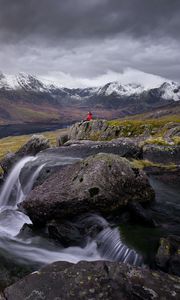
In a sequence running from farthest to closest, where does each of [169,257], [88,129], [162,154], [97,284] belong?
[88,129], [162,154], [169,257], [97,284]

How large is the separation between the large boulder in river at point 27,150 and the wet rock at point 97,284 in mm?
36523

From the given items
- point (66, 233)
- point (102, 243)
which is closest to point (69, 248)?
point (66, 233)

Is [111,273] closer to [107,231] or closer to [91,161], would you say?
[107,231]

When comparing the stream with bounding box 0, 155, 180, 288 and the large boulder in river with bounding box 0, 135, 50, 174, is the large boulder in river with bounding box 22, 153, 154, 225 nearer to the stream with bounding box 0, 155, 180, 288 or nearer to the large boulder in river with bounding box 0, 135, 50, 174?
the stream with bounding box 0, 155, 180, 288

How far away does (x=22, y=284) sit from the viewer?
13773mm

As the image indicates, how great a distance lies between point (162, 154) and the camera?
1777 inches

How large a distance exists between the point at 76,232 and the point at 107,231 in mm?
2302

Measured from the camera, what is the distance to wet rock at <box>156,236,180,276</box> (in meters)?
15.9

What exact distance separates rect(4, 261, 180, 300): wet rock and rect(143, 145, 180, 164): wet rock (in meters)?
31.4

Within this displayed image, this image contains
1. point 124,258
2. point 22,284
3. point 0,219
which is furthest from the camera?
point 0,219

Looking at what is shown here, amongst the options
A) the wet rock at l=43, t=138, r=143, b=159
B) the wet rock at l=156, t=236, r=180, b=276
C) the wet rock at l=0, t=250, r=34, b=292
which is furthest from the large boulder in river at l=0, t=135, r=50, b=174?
the wet rock at l=156, t=236, r=180, b=276

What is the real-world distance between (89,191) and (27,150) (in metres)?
33.1

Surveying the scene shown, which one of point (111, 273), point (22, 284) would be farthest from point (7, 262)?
point (111, 273)

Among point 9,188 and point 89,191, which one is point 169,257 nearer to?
point 89,191
